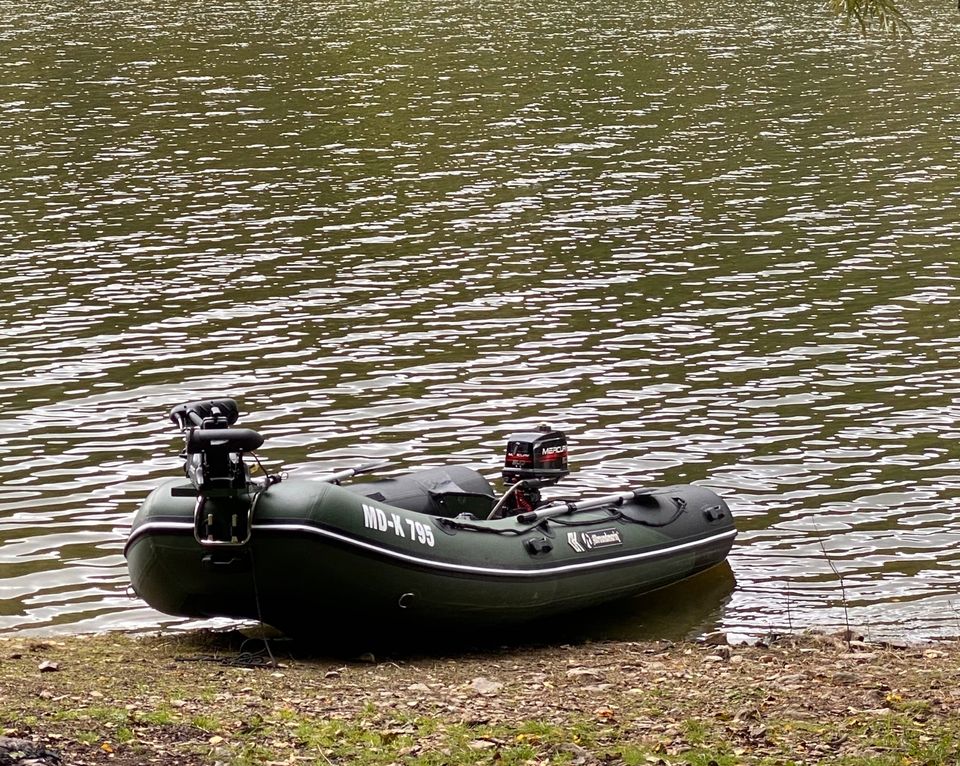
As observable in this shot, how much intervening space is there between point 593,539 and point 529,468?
846 millimetres

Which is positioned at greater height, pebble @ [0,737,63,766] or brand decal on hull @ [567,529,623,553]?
pebble @ [0,737,63,766]

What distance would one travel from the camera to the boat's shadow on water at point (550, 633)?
33.7 feet

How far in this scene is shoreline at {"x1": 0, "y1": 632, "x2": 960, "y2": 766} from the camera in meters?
7.48

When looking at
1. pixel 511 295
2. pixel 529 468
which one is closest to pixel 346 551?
pixel 529 468

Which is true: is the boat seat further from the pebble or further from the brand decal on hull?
the pebble

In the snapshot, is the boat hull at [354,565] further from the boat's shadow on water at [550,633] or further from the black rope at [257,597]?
the boat's shadow on water at [550,633]

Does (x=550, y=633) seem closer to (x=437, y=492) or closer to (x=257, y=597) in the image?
(x=437, y=492)

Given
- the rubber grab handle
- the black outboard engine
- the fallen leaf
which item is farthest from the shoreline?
the rubber grab handle

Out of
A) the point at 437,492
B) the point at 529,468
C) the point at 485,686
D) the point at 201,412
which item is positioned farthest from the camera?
the point at 529,468

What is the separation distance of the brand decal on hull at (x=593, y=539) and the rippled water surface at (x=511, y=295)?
68 cm

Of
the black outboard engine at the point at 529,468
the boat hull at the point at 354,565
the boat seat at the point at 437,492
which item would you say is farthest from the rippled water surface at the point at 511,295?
the boat seat at the point at 437,492

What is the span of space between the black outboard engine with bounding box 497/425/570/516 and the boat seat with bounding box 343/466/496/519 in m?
0.18

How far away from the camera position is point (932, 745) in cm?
747

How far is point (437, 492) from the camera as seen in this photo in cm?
1140
